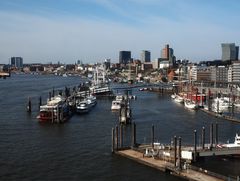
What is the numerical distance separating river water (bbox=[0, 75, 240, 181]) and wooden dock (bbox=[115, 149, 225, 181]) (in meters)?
0.36

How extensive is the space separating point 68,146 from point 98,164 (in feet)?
17.6

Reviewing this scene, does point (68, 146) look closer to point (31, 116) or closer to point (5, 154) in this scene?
point (5, 154)

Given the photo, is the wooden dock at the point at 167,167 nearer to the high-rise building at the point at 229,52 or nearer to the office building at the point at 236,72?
the office building at the point at 236,72

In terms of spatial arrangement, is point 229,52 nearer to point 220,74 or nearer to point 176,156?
point 220,74

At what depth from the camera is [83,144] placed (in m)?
30.1

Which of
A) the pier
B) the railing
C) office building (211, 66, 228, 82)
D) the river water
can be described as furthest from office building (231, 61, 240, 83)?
the railing

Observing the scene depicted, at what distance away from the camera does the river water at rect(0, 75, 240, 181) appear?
76.5 ft

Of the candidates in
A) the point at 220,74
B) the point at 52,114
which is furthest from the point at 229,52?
the point at 52,114

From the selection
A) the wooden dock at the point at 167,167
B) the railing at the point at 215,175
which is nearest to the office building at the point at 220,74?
the wooden dock at the point at 167,167

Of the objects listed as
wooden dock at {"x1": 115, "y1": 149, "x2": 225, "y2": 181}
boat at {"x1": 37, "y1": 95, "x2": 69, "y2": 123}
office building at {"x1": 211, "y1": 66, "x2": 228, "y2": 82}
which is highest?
office building at {"x1": 211, "y1": 66, "x2": 228, "y2": 82}

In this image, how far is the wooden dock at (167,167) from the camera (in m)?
21.1

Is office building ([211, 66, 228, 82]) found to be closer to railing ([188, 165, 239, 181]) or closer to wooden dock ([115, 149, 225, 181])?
wooden dock ([115, 149, 225, 181])

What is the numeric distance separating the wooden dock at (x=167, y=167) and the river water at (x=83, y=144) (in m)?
0.36

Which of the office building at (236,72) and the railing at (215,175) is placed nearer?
the railing at (215,175)
